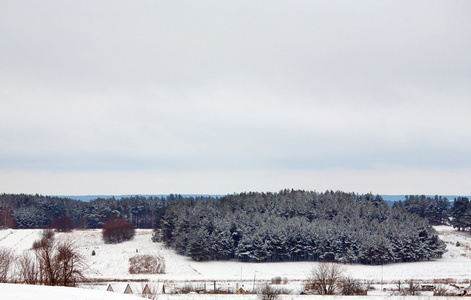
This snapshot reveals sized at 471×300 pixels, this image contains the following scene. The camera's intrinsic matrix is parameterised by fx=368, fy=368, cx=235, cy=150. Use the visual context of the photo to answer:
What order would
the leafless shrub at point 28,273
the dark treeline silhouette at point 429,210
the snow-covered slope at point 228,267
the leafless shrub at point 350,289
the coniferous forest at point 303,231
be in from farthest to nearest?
the dark treeline silhouette at point 429,210 → the coniferous forest at point 303,231 → the snow-covered slope at point 228,267 → the leafless shrub at point 350,289 → the leafless shrub at point 28,273

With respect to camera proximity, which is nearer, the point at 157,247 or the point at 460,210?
the point at 157,247

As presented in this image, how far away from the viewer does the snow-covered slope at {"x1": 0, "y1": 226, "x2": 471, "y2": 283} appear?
2130 inches

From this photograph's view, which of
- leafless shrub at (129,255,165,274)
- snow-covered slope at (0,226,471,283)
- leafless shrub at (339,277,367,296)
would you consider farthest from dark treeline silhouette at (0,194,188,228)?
leafless shrub at (339,277,367,296)

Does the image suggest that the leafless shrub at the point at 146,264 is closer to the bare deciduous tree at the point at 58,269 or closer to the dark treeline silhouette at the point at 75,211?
the bare deciduous tree at the point at 58,269

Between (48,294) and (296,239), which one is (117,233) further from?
(48,294)

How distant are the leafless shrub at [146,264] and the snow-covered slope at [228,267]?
3.42ft

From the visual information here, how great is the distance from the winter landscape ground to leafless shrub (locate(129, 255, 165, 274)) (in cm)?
110

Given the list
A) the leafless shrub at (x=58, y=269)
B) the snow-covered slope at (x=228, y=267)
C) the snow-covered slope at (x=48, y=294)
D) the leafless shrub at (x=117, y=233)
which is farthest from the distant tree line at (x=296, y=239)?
the snow-covered slope at (x=48, y=294)

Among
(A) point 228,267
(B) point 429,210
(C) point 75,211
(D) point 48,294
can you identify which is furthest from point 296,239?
(C) point 75,211

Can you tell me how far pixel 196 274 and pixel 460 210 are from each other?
7801 centimetres

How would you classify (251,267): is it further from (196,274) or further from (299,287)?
(299,287)

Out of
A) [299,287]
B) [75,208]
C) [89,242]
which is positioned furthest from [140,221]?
[299,287]

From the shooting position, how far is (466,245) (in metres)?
82.7

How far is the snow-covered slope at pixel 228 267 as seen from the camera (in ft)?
177
